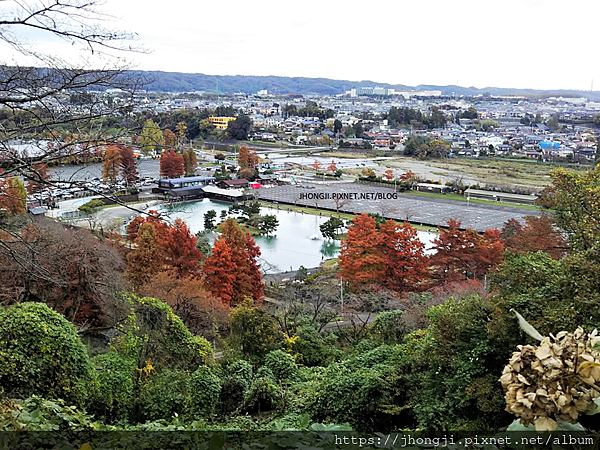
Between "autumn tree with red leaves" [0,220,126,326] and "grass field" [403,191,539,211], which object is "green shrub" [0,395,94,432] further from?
"grass field" [403,191,539,211]

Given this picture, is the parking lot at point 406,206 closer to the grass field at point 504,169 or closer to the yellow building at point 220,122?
the grass field at point 504,169

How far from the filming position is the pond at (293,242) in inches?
555

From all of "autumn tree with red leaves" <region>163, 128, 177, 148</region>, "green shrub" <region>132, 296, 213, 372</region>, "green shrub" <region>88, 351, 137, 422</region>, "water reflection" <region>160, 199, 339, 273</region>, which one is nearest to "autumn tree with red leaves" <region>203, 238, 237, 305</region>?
"water reflection" <region>160, 199, 339, 273</region>

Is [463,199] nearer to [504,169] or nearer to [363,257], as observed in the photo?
[504,169]

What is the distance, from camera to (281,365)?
520cm

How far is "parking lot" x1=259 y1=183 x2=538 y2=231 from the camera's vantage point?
61.5 ft

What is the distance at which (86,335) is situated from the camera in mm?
7289

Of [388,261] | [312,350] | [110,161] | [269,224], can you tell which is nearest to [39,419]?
[312,350]

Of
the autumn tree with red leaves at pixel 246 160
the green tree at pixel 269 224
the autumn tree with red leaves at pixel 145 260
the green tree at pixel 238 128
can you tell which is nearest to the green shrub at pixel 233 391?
the autumn tree with red leaves at pixel 145 260

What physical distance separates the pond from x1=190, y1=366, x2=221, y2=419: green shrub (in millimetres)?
7907

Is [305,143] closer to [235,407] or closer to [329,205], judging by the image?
[329,205]

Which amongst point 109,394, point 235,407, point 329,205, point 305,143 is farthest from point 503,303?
point 305,143

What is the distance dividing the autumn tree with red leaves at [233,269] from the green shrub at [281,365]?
4.11 m

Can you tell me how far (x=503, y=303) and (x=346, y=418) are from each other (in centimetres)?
151
